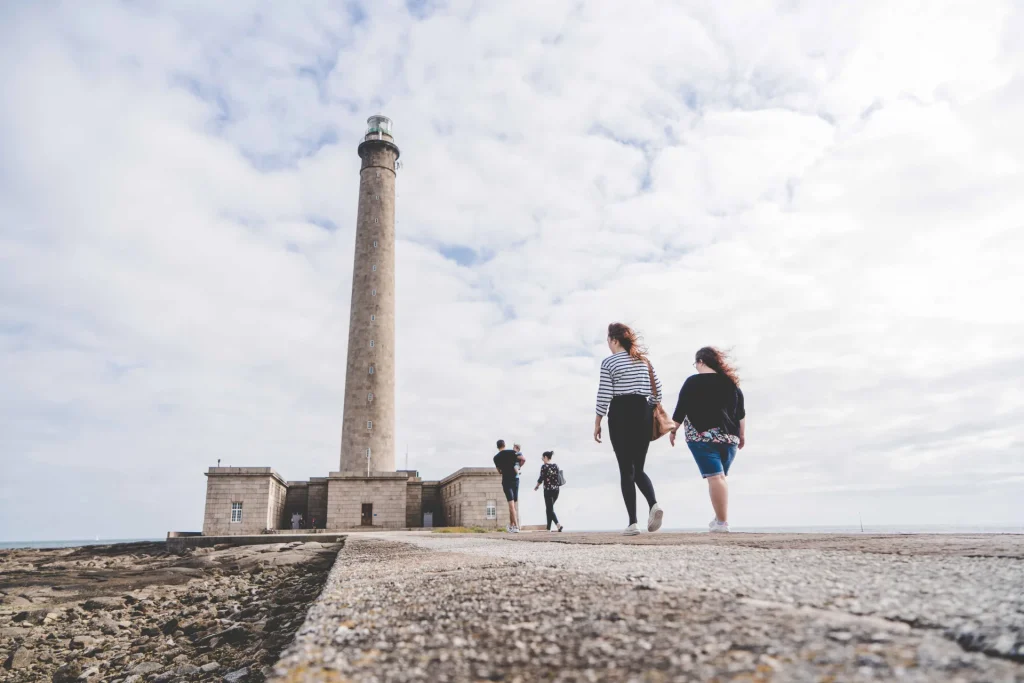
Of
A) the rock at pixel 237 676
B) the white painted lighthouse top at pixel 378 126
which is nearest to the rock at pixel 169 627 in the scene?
the rock at pixel 237 676

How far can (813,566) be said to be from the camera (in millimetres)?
2797

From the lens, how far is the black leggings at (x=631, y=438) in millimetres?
7484

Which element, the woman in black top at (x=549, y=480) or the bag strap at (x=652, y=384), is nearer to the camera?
the bag strap at (x=652, y=384)

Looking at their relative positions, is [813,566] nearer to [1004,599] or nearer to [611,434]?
[1004,599]

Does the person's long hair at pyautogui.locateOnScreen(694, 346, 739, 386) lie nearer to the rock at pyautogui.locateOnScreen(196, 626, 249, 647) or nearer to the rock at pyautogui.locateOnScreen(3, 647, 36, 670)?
the rock at pyautogui.locateOnScreen(196, 626, 249, 647)

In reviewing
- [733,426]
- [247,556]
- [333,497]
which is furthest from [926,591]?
[333,497]

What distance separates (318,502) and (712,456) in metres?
31.6

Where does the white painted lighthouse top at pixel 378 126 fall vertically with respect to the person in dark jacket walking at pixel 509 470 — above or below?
above

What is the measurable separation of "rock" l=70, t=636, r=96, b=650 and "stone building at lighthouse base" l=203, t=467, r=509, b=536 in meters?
22.7

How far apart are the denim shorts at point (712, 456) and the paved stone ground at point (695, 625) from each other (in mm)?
4104

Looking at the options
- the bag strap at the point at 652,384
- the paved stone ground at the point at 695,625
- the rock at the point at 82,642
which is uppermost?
the bag strap at the point at 652,384

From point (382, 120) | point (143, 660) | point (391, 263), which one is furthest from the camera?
point (382, 120)

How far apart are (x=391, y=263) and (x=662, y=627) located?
37682 millimetres

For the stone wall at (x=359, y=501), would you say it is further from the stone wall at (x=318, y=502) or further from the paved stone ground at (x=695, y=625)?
Result: the paved stone ground at (x=695, y=625)
